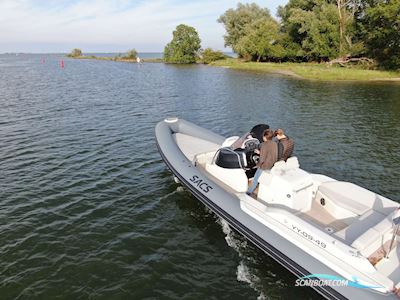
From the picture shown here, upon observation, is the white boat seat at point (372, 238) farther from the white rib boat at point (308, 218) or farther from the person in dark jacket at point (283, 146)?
the person in dark jacket at point (283, 146)

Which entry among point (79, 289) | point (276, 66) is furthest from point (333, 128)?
point (276, 66)

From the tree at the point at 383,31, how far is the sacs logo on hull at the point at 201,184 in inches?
1645

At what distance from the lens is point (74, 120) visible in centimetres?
2042

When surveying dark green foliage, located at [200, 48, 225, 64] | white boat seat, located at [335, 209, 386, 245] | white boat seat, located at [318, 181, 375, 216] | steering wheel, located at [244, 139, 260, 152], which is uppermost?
dark green foliage, located at [200, 48, 225, 64]

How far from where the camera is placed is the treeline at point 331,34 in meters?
42.8

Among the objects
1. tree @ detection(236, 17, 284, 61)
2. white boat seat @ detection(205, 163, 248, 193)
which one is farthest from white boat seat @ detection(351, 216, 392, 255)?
tree @ detection(236, 17, 284, 61)

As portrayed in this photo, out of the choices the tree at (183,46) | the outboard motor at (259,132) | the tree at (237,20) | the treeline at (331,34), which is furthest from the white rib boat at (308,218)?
the tree at (183,46)

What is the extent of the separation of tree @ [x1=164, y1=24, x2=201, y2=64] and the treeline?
52.7 feet

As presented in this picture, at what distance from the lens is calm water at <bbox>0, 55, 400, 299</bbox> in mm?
7418

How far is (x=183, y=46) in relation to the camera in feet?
255

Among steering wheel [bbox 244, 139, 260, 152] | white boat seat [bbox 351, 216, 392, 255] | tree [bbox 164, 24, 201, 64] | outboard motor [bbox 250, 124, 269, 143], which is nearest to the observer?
white boat seat [bbox 351, 216, 392, 255]

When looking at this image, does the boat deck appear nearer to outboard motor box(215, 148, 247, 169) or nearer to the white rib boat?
the white rib boat

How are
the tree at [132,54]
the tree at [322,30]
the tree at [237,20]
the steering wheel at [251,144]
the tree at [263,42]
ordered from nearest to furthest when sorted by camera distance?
the steering wheel at [251,144]
the tree at [322,30]
the tree at [263,42]
the tree at [237,20]
the tree at [132,54]

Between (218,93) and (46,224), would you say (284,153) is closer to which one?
(46,224)
